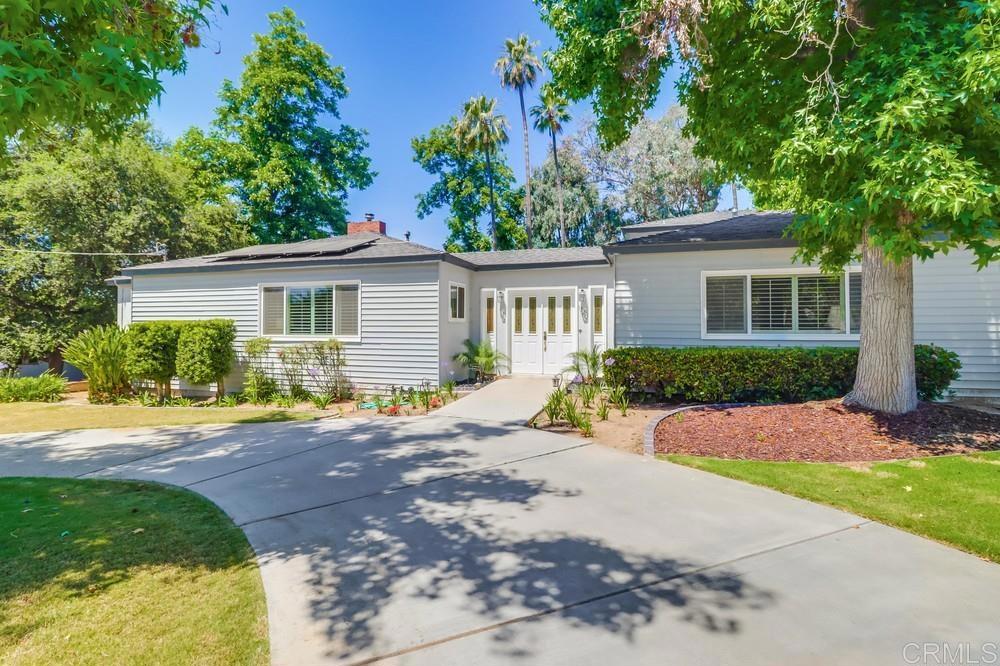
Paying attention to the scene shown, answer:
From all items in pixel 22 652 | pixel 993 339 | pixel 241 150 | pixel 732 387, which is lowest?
pixel 22 652

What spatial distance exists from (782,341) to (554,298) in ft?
16.7

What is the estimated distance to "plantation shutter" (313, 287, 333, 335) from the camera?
11.3 metres

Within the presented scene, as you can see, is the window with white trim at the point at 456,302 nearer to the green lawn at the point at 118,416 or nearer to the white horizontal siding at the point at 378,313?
the white horizontal siding at the point at 378,313

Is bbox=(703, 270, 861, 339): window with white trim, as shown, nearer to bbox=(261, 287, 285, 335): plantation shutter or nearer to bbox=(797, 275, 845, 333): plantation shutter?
bbox=(797, 275, 845, 333): plantation shutter

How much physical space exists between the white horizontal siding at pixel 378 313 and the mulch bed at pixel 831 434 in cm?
580

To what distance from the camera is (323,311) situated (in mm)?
11352

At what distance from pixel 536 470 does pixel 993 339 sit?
29.0 feet

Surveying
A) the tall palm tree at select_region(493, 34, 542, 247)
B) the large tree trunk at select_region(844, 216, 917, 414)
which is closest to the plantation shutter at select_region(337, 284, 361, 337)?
the large tree trunk at select_region(844, 216, 917, 414)

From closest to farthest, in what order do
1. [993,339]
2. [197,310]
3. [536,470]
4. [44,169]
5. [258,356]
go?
[536,470] → [993,339] → [258,356] → [197,310] → [44,169]

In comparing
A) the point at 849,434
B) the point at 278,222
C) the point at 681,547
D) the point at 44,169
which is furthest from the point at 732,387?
the point at 44,169

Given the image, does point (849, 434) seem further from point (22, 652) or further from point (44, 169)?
point (44, 169)

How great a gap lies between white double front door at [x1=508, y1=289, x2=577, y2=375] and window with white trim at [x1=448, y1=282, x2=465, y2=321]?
1.28m

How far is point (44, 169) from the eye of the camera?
55.7 feet

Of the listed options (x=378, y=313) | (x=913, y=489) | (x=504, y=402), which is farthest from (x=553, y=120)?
(x=913, y=489)
